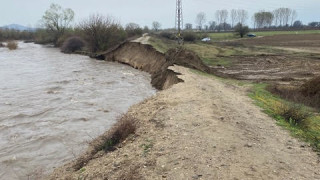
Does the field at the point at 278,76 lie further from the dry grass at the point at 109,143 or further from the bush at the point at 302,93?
the dry grass at the point at 109,143

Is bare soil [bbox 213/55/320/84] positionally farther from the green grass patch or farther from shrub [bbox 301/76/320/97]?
the green grass patch

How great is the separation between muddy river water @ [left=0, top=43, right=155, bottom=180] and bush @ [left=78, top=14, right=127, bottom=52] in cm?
2211

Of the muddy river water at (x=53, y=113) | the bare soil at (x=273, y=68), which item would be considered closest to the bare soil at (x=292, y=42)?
the bare soil at (x=273, y=68)

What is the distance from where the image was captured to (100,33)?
161 ft

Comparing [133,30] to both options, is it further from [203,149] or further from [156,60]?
[203,149]

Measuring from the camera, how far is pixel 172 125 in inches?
401

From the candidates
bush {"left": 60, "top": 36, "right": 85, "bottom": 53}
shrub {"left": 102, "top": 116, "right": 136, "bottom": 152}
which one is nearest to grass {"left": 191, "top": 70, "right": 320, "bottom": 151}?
shrub {"left": 102, "top": 116, "right": 136, "bottom": 152}

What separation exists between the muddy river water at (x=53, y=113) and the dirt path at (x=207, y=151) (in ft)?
6.85

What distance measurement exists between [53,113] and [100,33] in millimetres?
35620

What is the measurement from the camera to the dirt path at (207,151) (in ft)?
22.0

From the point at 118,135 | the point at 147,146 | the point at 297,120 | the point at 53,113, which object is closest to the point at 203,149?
the point at 147,146

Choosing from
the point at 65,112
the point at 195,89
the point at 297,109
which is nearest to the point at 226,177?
the point at 297,109

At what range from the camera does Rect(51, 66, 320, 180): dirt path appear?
670 cm

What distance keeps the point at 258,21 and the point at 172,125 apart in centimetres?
13475
